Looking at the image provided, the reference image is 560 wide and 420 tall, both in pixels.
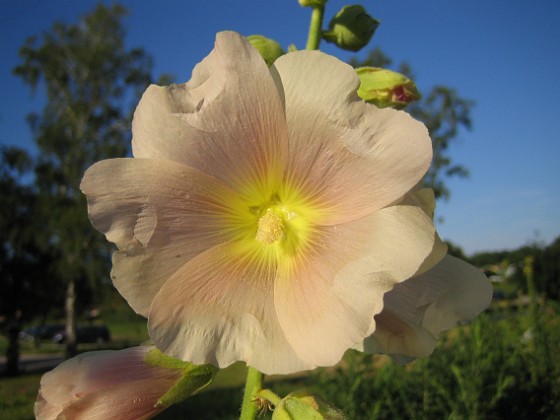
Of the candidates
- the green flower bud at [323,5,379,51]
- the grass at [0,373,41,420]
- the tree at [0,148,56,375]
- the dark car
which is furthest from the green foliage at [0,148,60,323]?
the green flower bud at [323,5,379,51]

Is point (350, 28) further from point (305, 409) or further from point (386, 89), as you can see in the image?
point (305, 409)

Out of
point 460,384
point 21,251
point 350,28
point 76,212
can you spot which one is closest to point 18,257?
point 21,251

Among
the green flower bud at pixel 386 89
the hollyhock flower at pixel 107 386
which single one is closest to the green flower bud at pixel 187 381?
the hollyhock flower at pixel 107 386

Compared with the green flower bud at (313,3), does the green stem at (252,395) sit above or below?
below

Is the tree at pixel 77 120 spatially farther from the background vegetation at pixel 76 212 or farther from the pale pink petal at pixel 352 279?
the pale pink petal at pixel 352 279

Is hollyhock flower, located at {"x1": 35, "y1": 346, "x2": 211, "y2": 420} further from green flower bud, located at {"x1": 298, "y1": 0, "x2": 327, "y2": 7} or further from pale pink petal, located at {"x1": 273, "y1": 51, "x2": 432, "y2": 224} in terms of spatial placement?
green flower bud, located at {"x1": 298, "y1": 0, "x2": 327, "y2": 7}

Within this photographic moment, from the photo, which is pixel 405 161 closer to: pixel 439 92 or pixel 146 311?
pixel 146 311
